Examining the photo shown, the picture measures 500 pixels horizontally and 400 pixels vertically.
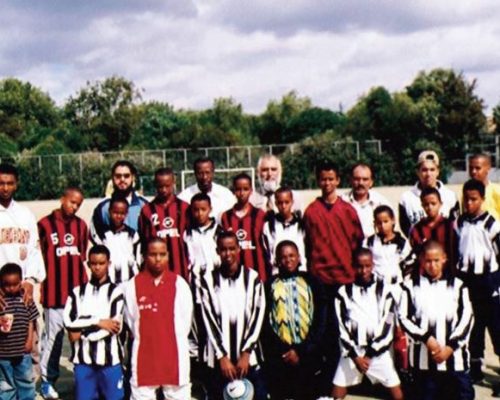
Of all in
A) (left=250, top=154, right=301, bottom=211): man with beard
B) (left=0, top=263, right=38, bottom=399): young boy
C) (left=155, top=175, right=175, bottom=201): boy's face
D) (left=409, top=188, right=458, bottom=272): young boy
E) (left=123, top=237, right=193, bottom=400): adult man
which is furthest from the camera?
(left=250, top=154, right=301, bottom=211): man with beard

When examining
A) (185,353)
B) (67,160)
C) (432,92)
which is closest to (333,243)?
(185,353)

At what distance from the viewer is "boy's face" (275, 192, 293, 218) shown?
6320 millimetres

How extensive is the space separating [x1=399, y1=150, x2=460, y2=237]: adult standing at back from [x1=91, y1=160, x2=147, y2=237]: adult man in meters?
2.36

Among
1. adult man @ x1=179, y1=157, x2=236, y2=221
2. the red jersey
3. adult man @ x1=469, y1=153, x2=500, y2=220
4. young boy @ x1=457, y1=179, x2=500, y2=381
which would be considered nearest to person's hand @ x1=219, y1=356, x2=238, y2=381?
the red jersey

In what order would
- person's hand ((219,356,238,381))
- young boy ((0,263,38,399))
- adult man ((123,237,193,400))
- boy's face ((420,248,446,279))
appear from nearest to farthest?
adult man ((123,237,193,400)) < young boy ((0,263,38,399)) < boy's face ((420,248,446,279)) < person's hand ((219,356,238,381))

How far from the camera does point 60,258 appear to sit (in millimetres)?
6406

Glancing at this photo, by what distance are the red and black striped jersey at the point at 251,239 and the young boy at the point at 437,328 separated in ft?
4.23

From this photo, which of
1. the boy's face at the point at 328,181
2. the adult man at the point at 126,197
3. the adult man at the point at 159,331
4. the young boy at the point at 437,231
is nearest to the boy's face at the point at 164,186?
the adult man at the point at 126,197

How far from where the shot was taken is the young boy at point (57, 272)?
6367mm

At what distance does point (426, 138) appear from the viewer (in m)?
39.0

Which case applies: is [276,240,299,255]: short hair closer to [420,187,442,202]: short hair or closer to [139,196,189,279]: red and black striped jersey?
[139,196,189,279]: red and black striped jersey

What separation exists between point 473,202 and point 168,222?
2544mm

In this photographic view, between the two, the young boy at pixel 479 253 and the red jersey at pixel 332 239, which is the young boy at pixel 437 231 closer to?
the young boy at pixel 479 253

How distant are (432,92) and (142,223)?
160ft
